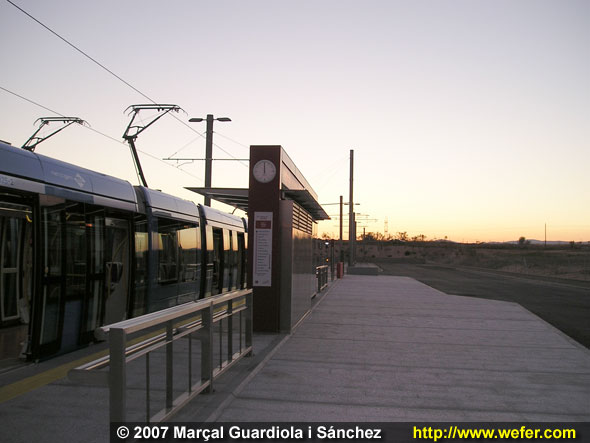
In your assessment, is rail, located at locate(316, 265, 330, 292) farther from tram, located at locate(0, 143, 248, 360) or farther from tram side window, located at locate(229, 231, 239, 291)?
tram, located at locate(0, 143, 248, 360)

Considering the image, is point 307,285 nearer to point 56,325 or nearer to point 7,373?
point 56,325

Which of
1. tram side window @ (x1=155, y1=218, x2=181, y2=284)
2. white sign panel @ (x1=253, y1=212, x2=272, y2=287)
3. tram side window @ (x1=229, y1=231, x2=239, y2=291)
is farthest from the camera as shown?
tram side window @ (x1=229, y1=231, x2=239, y2=291)

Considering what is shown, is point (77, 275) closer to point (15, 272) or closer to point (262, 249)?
point (15, 272)

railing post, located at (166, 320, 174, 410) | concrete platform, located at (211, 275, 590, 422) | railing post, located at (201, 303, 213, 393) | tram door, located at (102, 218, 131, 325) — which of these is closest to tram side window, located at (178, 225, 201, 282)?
tram door, located at (102, 218, 131, 325)

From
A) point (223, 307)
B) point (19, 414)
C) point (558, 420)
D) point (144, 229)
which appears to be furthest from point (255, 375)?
point (144, 229)

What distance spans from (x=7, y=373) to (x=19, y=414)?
1.71m

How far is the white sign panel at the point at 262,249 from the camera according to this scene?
9.80 metres

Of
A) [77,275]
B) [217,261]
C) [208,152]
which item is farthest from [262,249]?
[208,152]

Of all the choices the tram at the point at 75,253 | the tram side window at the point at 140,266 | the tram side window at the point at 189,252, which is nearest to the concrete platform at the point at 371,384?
the tram at the point at 75,253

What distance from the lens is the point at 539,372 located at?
7148mm

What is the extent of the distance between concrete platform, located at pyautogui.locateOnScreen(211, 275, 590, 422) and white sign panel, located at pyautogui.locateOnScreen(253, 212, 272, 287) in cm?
116

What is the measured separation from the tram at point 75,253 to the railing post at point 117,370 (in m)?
3.62

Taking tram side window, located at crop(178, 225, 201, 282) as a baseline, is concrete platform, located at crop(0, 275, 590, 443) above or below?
below

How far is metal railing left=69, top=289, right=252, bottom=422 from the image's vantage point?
3.58 meters
